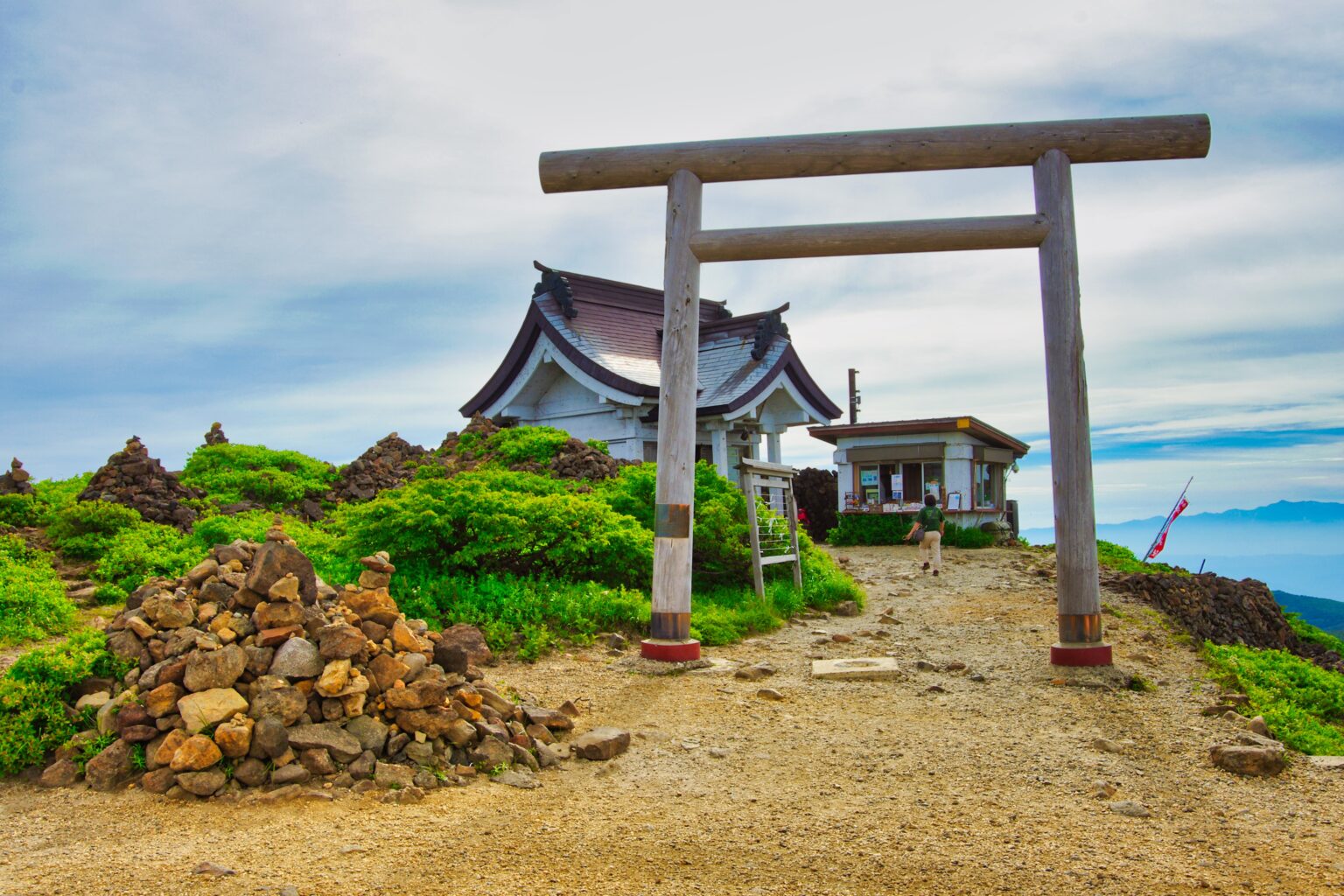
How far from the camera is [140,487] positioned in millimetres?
13852

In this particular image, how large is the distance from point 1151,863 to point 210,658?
4.84m

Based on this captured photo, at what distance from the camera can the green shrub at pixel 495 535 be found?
9945 millimetres

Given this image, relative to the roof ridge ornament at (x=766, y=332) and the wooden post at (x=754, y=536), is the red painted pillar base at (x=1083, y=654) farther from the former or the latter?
the roof ridge ornament at (x=766, y=332)

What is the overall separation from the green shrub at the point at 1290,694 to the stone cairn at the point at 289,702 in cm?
477

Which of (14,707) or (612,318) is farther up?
(612,318)

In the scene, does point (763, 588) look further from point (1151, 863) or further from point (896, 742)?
point (1151, 863)

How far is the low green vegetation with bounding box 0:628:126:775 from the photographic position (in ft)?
18.3

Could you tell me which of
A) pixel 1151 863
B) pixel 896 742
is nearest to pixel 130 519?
pixel 896 742

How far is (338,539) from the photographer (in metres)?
11.5

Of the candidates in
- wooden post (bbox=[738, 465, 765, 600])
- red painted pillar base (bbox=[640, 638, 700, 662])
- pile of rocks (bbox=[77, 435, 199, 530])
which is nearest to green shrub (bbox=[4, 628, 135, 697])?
red painted pillar base (bbox=[640, 638, 700, 662])

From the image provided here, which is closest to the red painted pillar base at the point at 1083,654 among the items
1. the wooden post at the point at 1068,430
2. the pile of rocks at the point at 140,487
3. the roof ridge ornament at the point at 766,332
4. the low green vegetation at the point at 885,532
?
the wooden post at the point at 1068,430

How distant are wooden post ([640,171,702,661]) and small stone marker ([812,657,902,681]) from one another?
3.52 ft

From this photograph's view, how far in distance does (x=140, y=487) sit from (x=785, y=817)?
12003 mm

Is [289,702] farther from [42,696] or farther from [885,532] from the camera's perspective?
[885,532]
